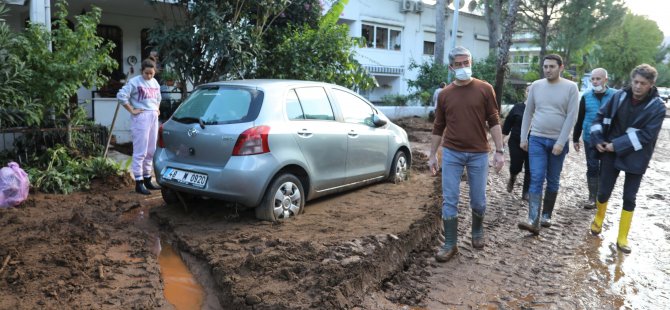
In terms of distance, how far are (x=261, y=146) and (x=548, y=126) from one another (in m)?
3.13

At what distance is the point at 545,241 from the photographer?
5547 mm

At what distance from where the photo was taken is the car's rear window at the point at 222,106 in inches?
211

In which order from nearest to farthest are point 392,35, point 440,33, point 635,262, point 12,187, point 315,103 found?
point 635,262 < point 12,187 < point 315,103 < point 440,33 < point 392,35

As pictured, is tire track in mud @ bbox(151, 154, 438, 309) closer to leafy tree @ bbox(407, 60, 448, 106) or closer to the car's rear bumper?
the car's rear bumper

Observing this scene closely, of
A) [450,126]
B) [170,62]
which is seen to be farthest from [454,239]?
[170,62]

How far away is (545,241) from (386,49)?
949 inches

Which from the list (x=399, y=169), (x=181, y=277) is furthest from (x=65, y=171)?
(x=399, y=169)

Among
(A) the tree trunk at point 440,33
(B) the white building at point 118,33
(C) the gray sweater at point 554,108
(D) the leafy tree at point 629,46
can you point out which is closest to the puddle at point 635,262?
(C) the gray sweater at point 554,108

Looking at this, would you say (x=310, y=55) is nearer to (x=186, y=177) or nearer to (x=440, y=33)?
(x=186, y=177)

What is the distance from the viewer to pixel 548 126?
5.59 m

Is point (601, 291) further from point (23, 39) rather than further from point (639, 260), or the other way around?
point (23, 39)

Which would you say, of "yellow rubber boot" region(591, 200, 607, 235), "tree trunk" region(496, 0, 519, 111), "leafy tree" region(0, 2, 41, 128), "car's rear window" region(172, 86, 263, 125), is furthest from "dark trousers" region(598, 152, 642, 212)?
"tree trunk" region(496, 0, 519, 111)

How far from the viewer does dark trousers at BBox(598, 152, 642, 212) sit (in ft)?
17.4

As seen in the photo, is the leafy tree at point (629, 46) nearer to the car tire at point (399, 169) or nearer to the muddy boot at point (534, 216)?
the car tire at point (399, 169)
